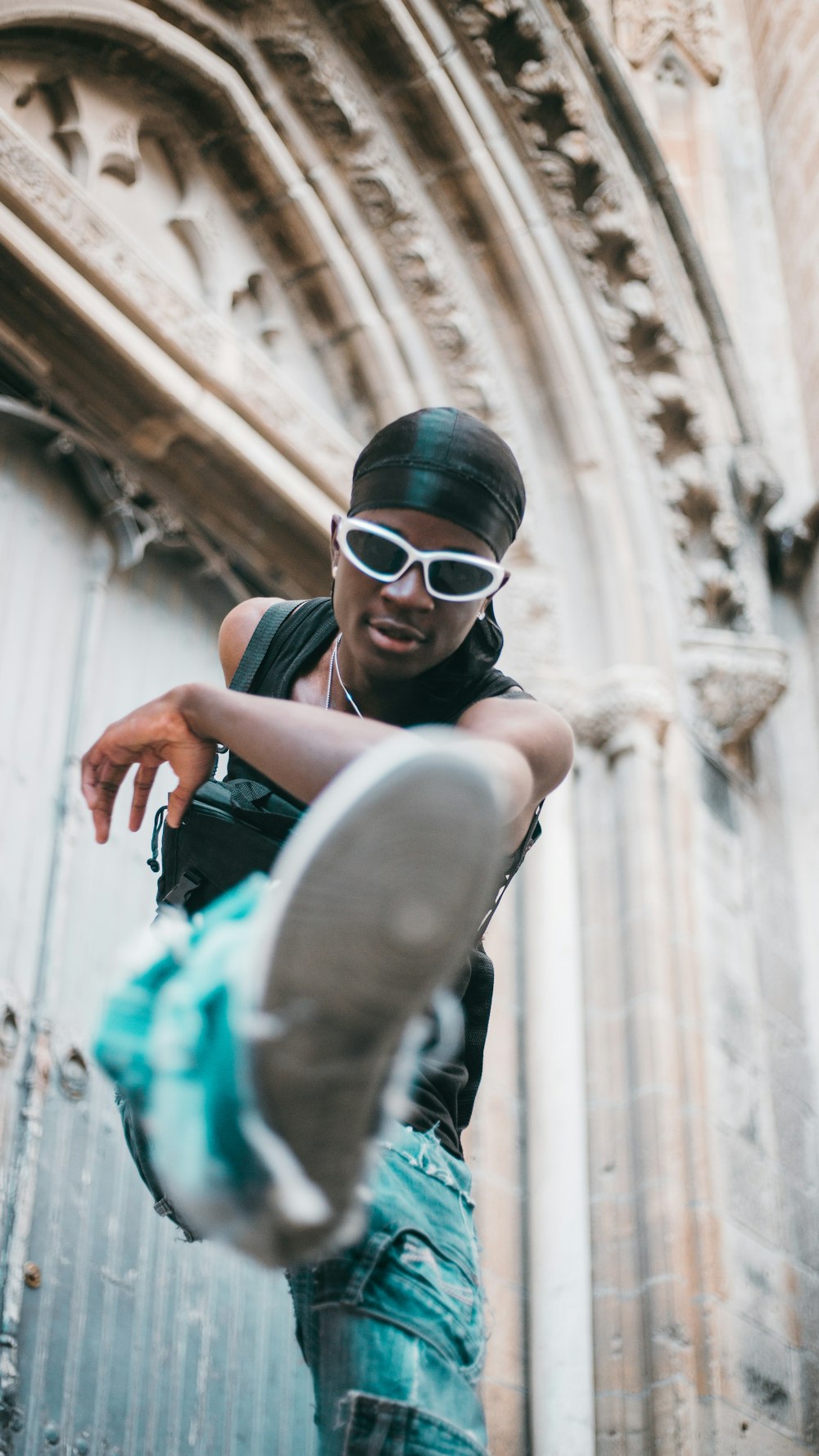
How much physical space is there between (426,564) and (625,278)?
142 inches

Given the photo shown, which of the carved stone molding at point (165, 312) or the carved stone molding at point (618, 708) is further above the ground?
the carved stone molding at point (165, 312)

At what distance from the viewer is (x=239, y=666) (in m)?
2.06

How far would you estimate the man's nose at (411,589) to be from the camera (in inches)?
71.4

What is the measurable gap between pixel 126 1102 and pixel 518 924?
7.95 feet

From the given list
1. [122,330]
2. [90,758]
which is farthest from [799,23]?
[90,758]

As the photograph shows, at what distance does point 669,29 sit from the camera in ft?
20.8

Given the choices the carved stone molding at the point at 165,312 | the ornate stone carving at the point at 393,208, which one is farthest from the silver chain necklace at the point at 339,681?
the ornate stone carving at the point at 393,208

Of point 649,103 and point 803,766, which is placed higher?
point 649,103

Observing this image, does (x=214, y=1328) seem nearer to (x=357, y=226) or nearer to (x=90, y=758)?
(x=90, y=758)

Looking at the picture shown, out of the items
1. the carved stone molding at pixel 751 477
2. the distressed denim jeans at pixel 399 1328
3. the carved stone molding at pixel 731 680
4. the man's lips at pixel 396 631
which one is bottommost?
the distressed denim jeans at pixel 399 1328

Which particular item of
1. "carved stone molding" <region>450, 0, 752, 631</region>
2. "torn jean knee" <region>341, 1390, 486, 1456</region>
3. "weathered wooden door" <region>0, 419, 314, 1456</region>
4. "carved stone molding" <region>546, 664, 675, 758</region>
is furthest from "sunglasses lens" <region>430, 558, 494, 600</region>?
"carved stone molding" <region>450, 0, 752, 631</region>

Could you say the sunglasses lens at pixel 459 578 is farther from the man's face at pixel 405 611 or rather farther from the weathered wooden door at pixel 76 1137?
the weathered wooden door at pixel 76 1137

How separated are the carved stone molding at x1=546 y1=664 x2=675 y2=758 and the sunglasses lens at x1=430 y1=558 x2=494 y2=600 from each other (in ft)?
8.56

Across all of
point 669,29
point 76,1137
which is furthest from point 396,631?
point 669,29
